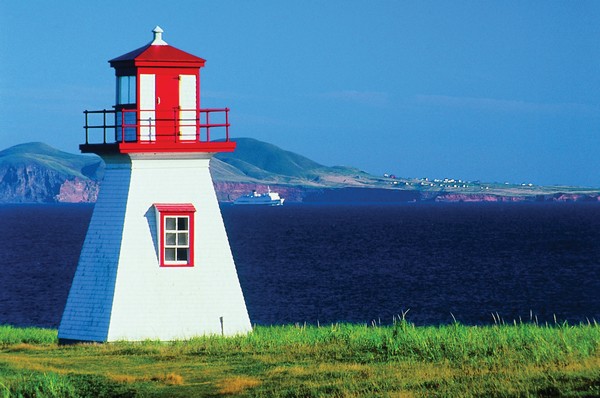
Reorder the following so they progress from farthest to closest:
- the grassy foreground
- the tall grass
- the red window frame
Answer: the tall grass → the red window frame → the grassy foreground

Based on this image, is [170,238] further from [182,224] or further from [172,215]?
[172,215]

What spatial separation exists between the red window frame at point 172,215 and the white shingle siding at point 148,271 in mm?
118

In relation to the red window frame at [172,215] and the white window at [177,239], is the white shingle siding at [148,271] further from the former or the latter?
the white window at [177,239]

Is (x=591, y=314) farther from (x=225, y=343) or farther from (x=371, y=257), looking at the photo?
(x=371, y=257)

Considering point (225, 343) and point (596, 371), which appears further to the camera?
point (225, 343)

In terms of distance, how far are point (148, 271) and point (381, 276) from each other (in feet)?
157

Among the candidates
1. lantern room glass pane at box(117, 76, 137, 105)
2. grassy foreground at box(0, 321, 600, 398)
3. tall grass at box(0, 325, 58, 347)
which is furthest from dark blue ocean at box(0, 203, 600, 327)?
grassy foreground at box(0, 321, 600, 398)

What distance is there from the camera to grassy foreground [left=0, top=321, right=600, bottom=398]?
18.4 meters

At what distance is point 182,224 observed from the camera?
2736 cm

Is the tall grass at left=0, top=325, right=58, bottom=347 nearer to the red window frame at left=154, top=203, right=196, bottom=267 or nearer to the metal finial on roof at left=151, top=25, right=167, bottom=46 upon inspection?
the red window frame at left=154, top=203, right=196, bottom=267

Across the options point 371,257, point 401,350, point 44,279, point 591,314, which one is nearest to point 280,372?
point 401,350

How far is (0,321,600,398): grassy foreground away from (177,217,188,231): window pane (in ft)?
9.54

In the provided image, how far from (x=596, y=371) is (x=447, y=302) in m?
39.3

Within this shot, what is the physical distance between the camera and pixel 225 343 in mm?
25328
